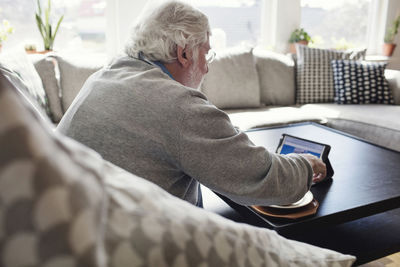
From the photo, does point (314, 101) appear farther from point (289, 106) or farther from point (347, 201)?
point (347, 201)

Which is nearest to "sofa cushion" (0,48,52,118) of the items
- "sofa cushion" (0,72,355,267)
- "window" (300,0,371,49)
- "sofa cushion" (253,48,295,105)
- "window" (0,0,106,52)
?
"window" (0,0,106,52)

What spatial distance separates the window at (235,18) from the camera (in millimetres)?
3904

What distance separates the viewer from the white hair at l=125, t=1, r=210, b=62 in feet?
3.29

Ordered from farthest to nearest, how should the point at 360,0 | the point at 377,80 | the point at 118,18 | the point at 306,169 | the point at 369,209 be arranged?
the point at 360,0 → the point at 118,18 → the point at 377,80 → the point at 369,209 → the point at 306,169

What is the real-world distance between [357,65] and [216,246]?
311 centimetres

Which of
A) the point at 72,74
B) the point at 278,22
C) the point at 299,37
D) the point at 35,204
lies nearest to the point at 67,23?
the point at 72,74

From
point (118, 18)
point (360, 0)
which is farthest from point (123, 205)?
point (360, 0)

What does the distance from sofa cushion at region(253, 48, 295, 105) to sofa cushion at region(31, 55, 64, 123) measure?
5.60ft

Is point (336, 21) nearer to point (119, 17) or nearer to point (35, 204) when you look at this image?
point (119, 17)

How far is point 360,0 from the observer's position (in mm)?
4719

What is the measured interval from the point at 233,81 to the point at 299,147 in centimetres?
158

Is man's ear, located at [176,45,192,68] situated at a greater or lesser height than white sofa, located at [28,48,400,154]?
greater

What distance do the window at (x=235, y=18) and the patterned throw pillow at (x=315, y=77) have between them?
104 centimetres

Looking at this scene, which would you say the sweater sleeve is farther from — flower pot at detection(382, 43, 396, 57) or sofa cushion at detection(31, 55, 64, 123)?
flower pot at detection(382, 43, 396, 57)
